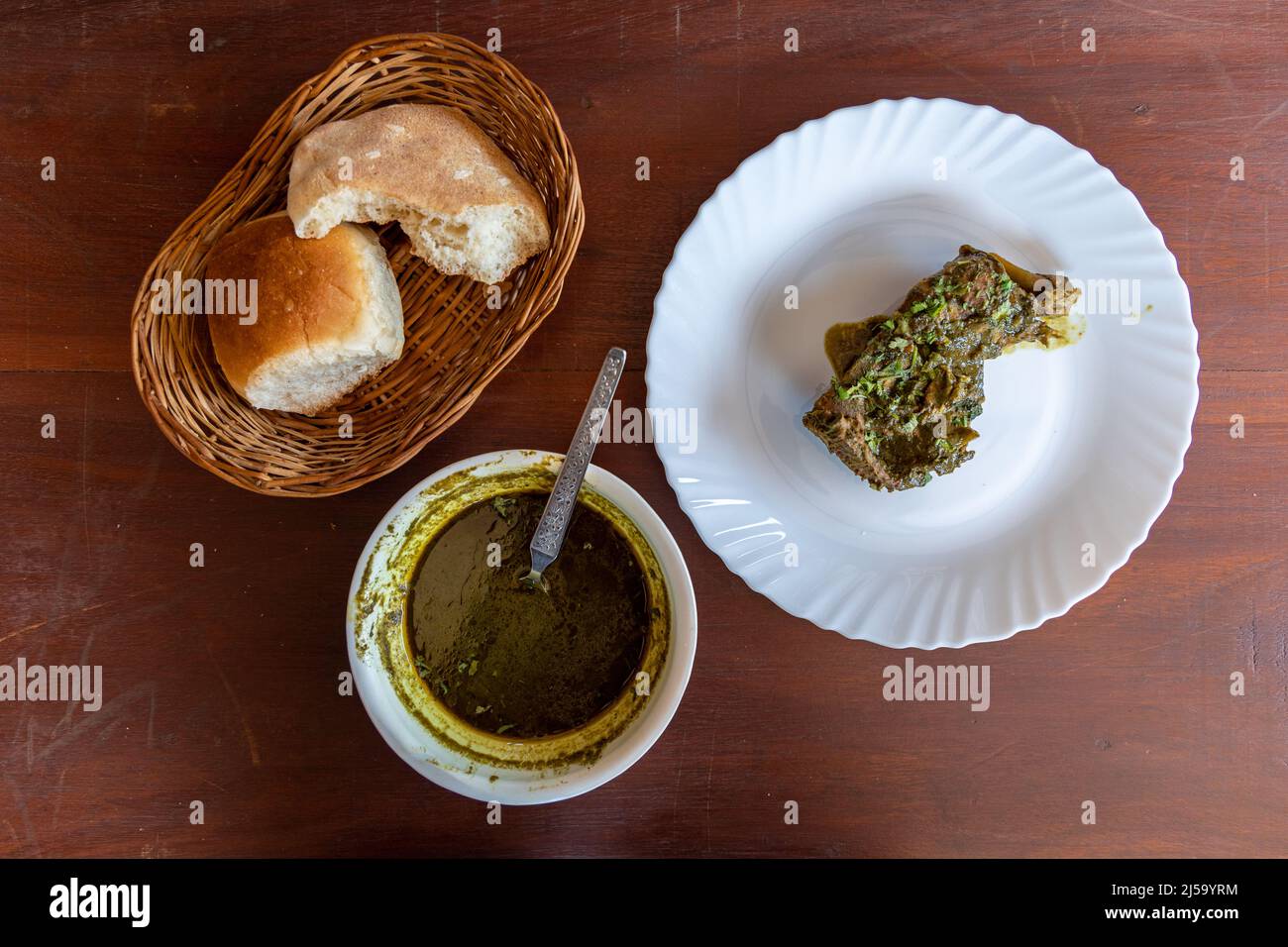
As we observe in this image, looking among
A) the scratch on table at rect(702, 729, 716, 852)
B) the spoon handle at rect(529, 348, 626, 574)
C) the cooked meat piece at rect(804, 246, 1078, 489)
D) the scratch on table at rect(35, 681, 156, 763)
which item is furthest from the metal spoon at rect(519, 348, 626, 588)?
the scratch on table at rect(35, 681, 156, 763)

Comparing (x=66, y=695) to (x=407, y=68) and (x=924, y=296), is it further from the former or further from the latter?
(x=924, y=296)

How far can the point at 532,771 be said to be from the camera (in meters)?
1.79

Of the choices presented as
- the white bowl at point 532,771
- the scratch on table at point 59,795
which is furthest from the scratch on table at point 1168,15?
the scratch on table at point 59,795

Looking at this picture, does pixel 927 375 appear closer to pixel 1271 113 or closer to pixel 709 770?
pixel 709 770

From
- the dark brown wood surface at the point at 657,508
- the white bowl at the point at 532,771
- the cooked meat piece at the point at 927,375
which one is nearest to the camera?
the white bowl at the point at 532,771

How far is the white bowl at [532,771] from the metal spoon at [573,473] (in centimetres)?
4

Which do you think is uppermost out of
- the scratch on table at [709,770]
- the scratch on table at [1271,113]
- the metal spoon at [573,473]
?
the scratch on table at [1271,113]

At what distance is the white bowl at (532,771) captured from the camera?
1.69 m

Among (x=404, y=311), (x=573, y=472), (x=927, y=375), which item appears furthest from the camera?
(x=404, y=311)

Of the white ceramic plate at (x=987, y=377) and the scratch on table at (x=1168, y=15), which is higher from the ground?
the scratch on table at (x=1168, y=15)

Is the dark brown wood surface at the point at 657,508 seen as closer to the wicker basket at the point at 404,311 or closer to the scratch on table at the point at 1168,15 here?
the scratch on table at the point at 1168,15

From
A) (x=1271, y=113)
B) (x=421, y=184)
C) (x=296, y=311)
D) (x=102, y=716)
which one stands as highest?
(x=1271, y=113)

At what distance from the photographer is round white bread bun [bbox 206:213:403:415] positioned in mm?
1759

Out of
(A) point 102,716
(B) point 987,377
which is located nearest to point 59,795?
(A) point 102,716
